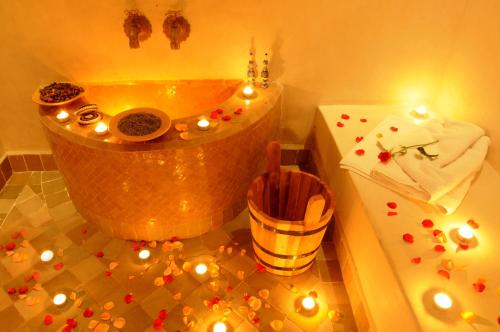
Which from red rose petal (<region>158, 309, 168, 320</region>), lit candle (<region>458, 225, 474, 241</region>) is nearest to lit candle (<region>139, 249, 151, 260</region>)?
red rose petal (<region>158, 309, 168, 320</region>)

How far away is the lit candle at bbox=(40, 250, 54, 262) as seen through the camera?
1.84m

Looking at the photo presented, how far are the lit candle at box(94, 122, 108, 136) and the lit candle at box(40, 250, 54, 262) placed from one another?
28.7 inches

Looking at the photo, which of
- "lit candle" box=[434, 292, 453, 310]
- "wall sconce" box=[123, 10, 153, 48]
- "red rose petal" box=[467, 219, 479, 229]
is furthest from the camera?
"wall sconce" box=[123, 10, 153, 48]

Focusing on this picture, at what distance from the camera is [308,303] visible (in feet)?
5.47

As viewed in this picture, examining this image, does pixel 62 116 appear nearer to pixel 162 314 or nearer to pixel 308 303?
pixel 162 314

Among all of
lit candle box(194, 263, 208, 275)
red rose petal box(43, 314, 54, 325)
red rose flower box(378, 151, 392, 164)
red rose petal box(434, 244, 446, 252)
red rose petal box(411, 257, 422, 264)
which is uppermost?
red rose flower box(378, 151, 392, 164)

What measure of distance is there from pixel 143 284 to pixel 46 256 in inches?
21.6

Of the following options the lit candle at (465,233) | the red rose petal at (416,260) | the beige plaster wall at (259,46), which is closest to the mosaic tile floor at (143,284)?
the red rose petal at (416,260)

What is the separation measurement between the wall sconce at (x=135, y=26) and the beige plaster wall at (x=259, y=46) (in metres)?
0.04

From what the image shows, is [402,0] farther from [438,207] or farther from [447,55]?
[438,207]

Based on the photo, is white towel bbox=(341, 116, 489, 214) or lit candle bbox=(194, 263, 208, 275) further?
lit candle bbox=(194, 263, 208, 275)

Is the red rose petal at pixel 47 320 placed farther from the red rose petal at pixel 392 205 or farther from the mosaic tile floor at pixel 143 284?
the red rose petal at pixel 392 205

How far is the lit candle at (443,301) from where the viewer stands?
1147 millimetres

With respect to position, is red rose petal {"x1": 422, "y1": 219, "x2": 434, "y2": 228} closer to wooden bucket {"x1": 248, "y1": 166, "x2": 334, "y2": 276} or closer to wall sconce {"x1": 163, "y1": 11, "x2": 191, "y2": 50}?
wooden bucket {"x1": 248, "y1": 166, "x2": 334, "y2": 276}
